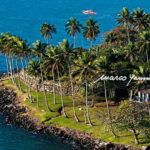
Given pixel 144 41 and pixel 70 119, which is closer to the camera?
pixel 70 119

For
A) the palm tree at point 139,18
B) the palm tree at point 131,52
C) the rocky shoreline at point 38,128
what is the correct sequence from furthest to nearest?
the palm tree at point 139,18 < the palm tree at point 131,52 < the rocky shoreline at point 38,128

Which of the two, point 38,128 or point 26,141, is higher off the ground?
point 38,128

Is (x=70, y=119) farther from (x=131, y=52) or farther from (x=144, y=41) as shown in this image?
(x=144, y=41)

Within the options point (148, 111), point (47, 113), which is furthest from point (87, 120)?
point (148, 111)

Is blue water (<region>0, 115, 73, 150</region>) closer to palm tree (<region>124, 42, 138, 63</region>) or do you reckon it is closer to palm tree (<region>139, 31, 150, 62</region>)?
palm tree (<region>124, 42, 138, 63</region>)

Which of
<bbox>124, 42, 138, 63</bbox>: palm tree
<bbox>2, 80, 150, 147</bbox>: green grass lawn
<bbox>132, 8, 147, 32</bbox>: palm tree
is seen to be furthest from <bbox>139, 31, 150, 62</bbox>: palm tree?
<bbox>132, 8, 147, 32</bbox>: palm tree

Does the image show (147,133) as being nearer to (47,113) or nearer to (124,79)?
(124,79)

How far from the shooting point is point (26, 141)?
75062 millimetres

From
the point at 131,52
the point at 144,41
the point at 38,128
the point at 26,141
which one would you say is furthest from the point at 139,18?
the point at 26,141

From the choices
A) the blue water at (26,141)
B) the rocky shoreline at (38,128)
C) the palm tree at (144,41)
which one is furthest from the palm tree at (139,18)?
the blue water at (26,141)

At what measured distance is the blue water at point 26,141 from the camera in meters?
71.6

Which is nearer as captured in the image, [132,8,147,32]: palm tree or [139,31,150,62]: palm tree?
[139,31,150,62]: palm tree

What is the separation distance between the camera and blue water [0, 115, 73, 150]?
7162 cm

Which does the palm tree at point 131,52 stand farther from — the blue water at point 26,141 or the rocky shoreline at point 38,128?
the blue water at point 26,141
